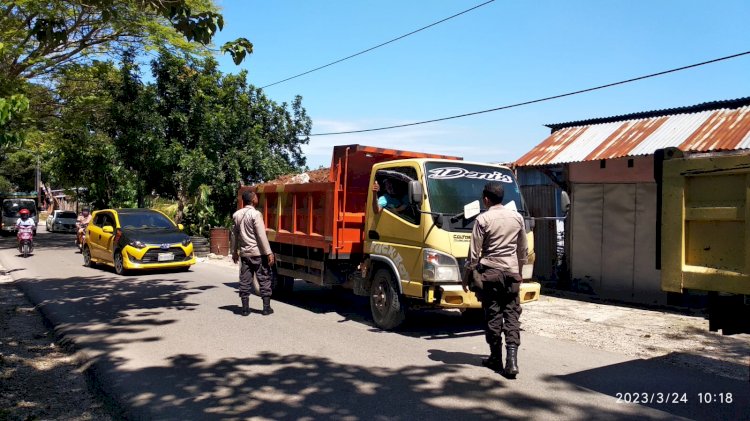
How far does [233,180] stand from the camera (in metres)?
19.0

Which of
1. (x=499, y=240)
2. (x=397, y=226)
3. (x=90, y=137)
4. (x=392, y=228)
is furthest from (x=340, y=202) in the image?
(x=90, y=137)

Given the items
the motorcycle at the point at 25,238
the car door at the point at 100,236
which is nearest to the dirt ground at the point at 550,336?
the car door at the point at 100,236

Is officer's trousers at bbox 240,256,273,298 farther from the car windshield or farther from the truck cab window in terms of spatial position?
the car windshield

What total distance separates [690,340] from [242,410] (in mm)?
6044

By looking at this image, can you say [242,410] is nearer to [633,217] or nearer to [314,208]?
[314,208]

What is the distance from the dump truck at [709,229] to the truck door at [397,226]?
343 cm

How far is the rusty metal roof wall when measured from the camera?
9.15 m

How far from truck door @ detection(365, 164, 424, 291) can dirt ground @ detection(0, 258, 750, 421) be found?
89.5 inches

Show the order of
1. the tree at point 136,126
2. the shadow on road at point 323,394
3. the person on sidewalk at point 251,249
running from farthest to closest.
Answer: the tree at point 136,126 → the person on sidewalk at point 251,249 → the shadow on road at point 323,394

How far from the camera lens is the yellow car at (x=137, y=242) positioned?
516 inches

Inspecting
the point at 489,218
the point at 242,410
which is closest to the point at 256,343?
the point at 242,410

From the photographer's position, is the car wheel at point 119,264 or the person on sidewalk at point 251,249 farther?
the car wheel at point 119,264

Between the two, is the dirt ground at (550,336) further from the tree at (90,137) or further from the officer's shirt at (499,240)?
the tree at (90,137)
